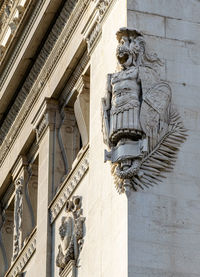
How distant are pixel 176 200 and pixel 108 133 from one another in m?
2.07

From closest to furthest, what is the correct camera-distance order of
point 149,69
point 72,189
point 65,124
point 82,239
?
point 149,69 → point 82,239 → point 72,189 → point 65,124

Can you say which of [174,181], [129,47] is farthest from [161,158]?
[129,47]

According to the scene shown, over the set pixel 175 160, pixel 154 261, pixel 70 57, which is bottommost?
pixel 154 261

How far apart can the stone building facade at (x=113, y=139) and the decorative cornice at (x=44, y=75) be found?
54 mm

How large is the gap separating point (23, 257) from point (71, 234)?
17.2 feet

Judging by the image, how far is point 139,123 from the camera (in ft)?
96.0

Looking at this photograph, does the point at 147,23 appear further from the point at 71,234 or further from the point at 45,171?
the point at 45,171

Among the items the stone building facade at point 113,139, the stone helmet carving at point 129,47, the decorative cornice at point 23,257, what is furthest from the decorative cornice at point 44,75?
the stone helmet carving at point 129,47

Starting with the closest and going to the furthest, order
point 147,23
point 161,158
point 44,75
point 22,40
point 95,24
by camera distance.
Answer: point 161,158 < point 147,23 < point 95,24 < point 44,75 < point 22,40

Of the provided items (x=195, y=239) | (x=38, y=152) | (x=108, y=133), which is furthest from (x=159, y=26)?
(x=38, y=152)

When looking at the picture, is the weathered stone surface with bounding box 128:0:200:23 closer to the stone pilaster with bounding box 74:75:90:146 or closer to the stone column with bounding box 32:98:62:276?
the stone pilaster with bounding box 74:75:90:146

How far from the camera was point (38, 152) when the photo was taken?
38875mm

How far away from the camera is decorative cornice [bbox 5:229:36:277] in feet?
125

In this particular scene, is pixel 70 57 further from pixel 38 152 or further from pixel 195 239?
pixel 195 239
